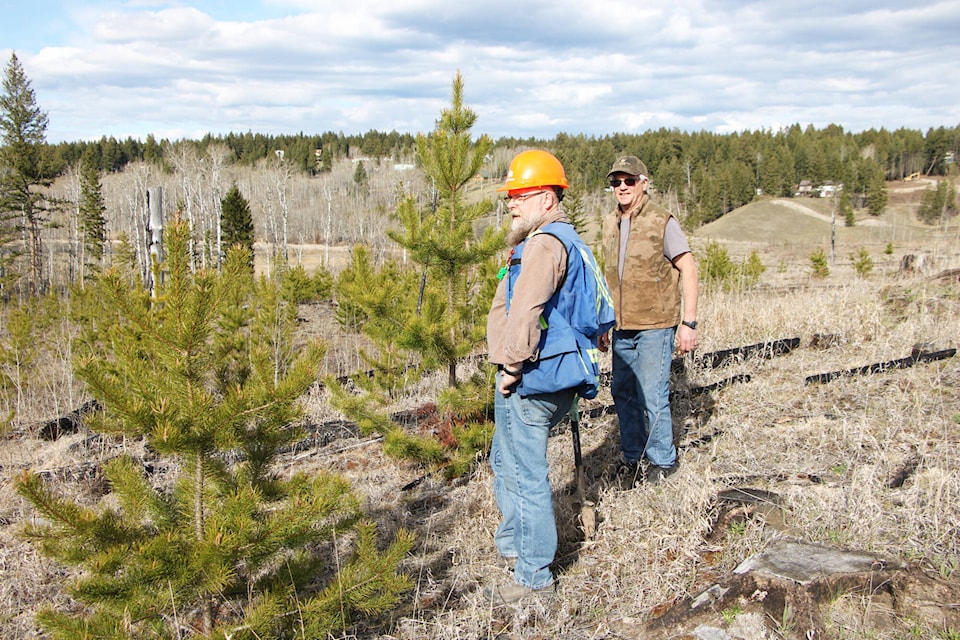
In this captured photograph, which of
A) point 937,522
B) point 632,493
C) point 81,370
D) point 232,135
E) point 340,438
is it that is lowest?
point 340,438

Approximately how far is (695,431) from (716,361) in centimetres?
183

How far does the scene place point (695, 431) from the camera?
508 cm

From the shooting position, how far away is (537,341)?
8.98 ft

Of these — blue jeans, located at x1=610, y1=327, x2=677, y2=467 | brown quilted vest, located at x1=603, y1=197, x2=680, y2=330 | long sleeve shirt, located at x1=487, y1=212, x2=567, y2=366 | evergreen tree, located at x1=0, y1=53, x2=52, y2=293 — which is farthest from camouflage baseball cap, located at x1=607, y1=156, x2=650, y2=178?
evergreen tree, located at x1=0, y1=53, x2=52, y2=293

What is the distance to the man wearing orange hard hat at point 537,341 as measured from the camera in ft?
9.05

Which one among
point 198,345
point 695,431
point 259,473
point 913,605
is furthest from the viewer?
point 695,431

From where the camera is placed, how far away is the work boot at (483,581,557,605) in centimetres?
300

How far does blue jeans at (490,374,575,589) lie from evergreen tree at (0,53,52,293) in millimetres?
30670

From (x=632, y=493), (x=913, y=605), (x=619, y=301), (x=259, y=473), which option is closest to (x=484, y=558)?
(x=632, y=493)

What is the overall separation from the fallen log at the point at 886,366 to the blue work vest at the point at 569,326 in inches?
150

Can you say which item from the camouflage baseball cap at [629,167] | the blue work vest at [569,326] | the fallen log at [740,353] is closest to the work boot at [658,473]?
the blue work vest at [569,326]

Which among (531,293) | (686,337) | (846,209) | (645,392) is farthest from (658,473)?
(846,209)

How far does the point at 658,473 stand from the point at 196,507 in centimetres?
276

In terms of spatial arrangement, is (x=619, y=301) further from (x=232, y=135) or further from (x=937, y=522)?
(x=232, y=135)
